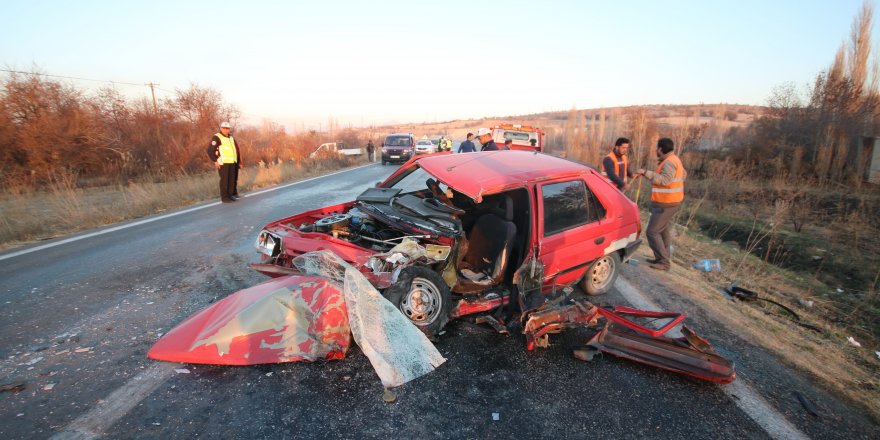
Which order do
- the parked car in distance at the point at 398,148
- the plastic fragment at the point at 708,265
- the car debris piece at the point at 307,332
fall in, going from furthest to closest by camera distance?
the parked car in distance at the point at 398,148 → the plastic fragment at the point at 708,265 → the car debris piece at the point at 307,332

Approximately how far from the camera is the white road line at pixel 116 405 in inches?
89.8

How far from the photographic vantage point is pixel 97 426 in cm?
234

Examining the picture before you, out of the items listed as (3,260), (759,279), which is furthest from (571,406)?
(3,260)

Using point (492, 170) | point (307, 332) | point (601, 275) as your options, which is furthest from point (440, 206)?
point (601, 275)

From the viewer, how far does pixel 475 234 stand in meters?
4.12

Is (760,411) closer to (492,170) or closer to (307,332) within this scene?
(492,170)

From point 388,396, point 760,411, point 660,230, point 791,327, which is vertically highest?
point 660,230

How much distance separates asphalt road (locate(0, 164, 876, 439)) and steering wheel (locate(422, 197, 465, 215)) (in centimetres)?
104

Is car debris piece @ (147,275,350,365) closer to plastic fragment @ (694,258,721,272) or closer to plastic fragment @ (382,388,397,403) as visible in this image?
plastic fragment @ (382,388,397,403)

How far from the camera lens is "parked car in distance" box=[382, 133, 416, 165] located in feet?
77.3

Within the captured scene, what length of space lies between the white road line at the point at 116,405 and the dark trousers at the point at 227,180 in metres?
7.81

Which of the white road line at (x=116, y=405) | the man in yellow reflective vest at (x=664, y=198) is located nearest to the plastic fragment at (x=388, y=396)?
the white road line at (x=116, y=405)

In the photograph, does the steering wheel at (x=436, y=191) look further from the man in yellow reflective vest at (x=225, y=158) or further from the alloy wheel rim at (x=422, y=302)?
the man in yellow reflective vest at (x=225, y=158)

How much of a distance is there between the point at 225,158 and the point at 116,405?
8.19 meters
